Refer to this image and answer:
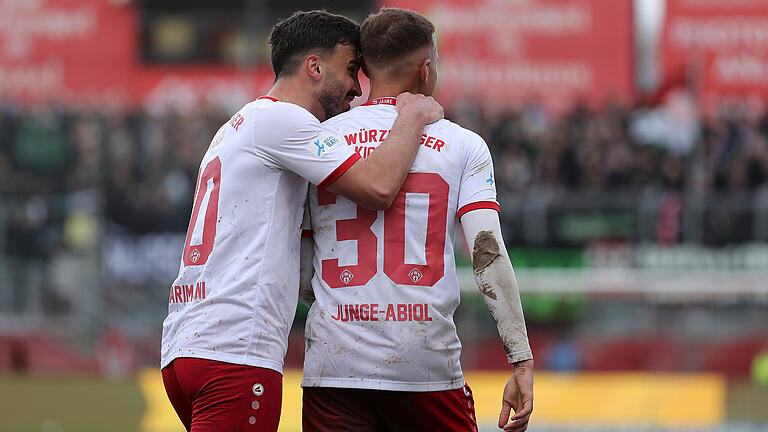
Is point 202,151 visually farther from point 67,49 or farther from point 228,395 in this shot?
point 228,395

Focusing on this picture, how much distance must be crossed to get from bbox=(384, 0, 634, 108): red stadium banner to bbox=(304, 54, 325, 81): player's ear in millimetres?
16464

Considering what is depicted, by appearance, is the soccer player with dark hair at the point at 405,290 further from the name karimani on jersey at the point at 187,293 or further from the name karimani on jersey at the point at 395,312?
the name karimani on jersey at the point at 187,293

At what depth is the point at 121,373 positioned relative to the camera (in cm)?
1484

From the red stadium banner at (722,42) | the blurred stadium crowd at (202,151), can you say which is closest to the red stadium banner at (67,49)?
the blurred stadium crowd at (202,151)

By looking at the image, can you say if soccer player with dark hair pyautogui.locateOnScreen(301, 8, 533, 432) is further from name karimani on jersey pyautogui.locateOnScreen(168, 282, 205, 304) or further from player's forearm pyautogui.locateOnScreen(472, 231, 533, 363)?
name karimani on jersey pyautogui.locateOnScreen(168, 282, 205, 304)

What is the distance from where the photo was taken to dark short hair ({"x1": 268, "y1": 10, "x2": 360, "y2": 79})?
4.28 metres

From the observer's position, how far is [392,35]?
4230 millimetres

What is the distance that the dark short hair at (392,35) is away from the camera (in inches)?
167

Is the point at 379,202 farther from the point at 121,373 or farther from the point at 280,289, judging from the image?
the point at 121,373

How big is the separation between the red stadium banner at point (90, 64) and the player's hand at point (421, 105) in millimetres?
18929

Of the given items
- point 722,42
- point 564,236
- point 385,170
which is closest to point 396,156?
point 385,170

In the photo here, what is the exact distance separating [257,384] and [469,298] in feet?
34.8

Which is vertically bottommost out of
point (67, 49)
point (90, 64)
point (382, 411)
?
point (382, 411)

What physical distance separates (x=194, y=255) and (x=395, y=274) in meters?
0.71
